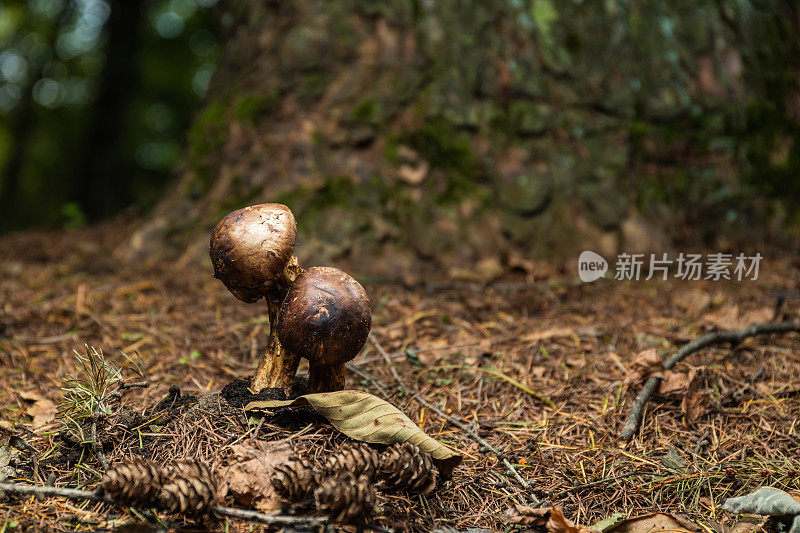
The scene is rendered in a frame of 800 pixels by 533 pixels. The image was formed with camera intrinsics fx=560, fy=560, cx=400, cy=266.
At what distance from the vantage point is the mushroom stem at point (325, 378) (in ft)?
5.80

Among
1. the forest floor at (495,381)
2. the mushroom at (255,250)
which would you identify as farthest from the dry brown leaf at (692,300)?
the mushroom at (255,250)

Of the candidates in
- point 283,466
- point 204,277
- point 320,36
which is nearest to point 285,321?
point 283,466

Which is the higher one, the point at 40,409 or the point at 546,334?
the point at 546,334

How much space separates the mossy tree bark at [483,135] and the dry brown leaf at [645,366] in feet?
4.68

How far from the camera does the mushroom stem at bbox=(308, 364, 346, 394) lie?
1.77 m

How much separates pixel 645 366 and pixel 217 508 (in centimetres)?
155

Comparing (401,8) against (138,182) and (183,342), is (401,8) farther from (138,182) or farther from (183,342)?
(138,182)

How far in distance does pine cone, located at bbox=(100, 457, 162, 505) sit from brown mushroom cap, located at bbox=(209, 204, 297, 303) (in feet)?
1.87

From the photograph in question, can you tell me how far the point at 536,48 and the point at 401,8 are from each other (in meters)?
0.96

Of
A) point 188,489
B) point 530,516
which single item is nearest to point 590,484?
point 530,516

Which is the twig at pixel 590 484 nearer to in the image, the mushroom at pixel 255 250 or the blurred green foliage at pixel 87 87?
the mushroom at pixel 255 250

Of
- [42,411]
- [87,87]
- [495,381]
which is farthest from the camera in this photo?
[87,87]

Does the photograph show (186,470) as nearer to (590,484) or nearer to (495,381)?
(590,484)

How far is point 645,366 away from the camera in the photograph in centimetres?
→ 208
